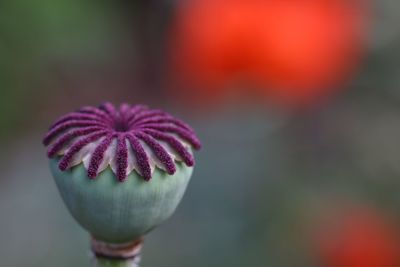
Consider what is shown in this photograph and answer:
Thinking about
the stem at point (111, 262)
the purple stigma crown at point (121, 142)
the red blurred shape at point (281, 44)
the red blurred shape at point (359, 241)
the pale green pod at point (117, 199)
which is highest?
the purple stigma crown at point (121, 142)

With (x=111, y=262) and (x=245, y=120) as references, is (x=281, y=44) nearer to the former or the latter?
(x=245, y=120)

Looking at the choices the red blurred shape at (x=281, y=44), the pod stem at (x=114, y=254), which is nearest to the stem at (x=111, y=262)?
the pod stem at (x=114, y=254)

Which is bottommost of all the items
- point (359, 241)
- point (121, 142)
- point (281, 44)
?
Result: point (359, 241)

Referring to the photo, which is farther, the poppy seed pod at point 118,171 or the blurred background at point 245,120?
the blurred background at point 245,120

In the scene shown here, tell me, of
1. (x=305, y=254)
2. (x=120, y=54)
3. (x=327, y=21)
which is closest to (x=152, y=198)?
(x=305, y=254)

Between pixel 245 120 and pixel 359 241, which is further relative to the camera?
pixel 245 120

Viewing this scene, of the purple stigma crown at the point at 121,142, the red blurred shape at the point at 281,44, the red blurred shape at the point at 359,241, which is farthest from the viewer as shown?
the red blurred shape at the point at 281,44

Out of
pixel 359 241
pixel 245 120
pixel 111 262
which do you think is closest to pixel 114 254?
pixel 111 262

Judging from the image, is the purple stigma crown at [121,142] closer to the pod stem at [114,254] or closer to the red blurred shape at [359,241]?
the pod stem at [114,254]

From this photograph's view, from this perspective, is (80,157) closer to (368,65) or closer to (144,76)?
(368,65)
